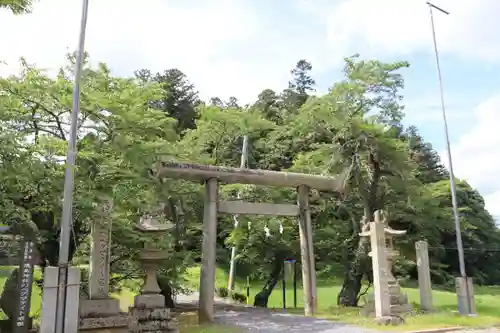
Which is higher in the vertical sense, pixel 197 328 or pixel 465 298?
pixel 465 298

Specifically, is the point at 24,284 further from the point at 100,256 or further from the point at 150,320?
the point at 100,256

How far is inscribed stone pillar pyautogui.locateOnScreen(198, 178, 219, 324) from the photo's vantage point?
42.7 ft

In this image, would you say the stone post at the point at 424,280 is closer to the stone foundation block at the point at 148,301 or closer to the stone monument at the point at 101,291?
the stone foundation block at the point at 148,301

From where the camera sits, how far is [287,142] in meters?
26.0

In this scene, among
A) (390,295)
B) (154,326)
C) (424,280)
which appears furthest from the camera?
(424,280)

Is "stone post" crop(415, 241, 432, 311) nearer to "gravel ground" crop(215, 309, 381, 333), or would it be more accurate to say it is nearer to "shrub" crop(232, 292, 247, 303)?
"gravel ground" crop(215, 309, 381, 333)

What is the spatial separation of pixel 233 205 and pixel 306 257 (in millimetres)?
3360

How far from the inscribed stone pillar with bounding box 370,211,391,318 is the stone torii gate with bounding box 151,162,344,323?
2.83 metres

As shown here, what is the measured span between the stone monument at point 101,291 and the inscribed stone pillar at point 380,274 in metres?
7.21

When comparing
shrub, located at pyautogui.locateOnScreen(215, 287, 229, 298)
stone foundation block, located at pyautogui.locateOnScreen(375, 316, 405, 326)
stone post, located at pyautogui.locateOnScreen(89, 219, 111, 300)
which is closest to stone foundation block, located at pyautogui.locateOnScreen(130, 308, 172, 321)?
stone post, located at pyautogui.locateOnScreen(89, 219, 111, 300)

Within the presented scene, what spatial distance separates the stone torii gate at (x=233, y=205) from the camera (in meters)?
13.1

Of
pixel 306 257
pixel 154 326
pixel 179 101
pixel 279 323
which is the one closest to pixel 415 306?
pixel 306 257

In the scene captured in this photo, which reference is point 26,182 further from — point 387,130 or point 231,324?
point 387,130

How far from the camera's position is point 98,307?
1234 centimetres
